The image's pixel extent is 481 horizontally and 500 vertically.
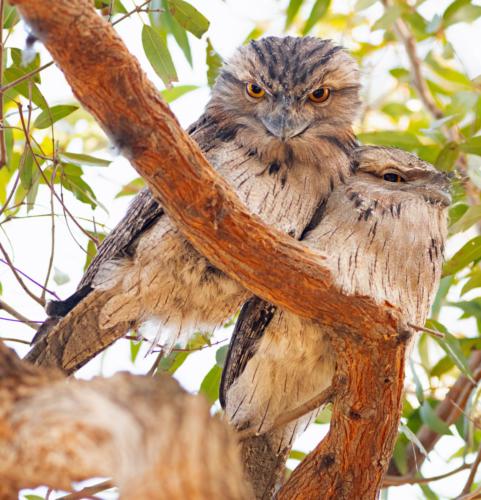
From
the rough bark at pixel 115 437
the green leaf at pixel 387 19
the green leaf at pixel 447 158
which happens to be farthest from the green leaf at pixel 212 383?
the rough bark at pixel 115 437

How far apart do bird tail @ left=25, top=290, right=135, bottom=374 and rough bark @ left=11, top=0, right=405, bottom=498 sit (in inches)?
25.4

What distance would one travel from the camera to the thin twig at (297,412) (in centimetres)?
255

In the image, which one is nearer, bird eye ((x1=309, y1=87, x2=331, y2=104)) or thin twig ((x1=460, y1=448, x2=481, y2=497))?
bird eye ((x1=309, y1=87, x2=331, y2=104))

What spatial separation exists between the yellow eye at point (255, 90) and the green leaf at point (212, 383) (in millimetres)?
1084

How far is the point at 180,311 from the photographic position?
9.59 ft

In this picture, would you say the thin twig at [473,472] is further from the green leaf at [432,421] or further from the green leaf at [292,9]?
the green leaf at [292,9]

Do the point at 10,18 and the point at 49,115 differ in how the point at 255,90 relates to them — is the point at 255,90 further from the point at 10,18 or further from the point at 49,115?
the point at 10,18

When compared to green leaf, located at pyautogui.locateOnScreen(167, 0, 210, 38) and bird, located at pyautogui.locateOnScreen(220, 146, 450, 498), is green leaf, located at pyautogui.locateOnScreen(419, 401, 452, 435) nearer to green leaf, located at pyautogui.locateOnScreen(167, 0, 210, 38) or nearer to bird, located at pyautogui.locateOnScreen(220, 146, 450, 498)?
bird, located at pyautogui.locateOnScreen(220, 146, 450, 498)

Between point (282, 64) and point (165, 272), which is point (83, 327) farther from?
point (282, 64)

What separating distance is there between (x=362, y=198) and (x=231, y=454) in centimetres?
159

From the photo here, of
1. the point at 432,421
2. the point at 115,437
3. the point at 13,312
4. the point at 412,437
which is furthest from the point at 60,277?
the point at 115,437

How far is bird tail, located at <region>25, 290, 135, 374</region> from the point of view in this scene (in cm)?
279

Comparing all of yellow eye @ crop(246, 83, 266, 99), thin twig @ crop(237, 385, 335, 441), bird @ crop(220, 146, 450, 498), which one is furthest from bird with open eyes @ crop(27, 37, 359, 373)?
thin twig @ crop(237, 385, 335, 441)

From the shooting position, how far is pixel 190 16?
3117mm
